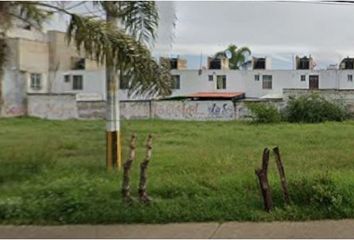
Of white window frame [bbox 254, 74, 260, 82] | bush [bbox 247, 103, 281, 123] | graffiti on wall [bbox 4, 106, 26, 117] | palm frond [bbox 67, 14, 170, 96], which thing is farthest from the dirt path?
white window frame [bbox 254, 74, 260, 82]

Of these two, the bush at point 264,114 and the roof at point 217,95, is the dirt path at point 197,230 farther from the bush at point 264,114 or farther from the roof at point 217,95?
the roof at point 217,95

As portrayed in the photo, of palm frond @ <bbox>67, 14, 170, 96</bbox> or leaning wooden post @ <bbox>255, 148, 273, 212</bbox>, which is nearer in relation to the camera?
leaning wooden post @ <bbox>255, 148, 273, 212</bbox>

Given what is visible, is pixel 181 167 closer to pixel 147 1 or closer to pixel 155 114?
pixel 147 1

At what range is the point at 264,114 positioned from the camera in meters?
30.6

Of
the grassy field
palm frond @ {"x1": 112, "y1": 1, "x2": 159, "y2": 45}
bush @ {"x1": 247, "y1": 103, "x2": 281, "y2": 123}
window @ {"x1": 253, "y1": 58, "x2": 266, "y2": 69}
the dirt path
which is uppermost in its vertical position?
window @ {"x1": 253, "y1": 58, "x2": 266, "y2": 69}

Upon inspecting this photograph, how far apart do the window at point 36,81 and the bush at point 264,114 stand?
16.7 meters

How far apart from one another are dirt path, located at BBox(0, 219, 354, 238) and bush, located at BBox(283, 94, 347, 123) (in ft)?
87.3

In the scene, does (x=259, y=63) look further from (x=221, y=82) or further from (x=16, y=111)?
(x=16, y=111)

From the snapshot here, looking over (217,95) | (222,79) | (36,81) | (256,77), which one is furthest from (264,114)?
(36,81)

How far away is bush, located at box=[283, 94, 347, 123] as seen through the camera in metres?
31.8

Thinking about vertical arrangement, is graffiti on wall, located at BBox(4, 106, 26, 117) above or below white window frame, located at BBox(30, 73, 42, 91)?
below

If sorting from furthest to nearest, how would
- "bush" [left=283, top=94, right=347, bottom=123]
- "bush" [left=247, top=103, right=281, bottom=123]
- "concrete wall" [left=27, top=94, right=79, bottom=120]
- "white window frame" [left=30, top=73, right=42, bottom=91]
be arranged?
"white window frame" [left=30, top=73, right=42, bottom=91] < "concrete wall" [left=27, top=94, right=79, bottom=120] < "bush" [left=283, top=94, right=347, bottom=123] < "bush" [left=247, top=103, right=281, bottom=123]

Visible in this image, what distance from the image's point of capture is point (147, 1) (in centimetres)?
779

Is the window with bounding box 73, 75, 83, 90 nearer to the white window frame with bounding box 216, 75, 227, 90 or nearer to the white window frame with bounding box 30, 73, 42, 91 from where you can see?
the white window frame with bounding box 30, 73, 42, 91
